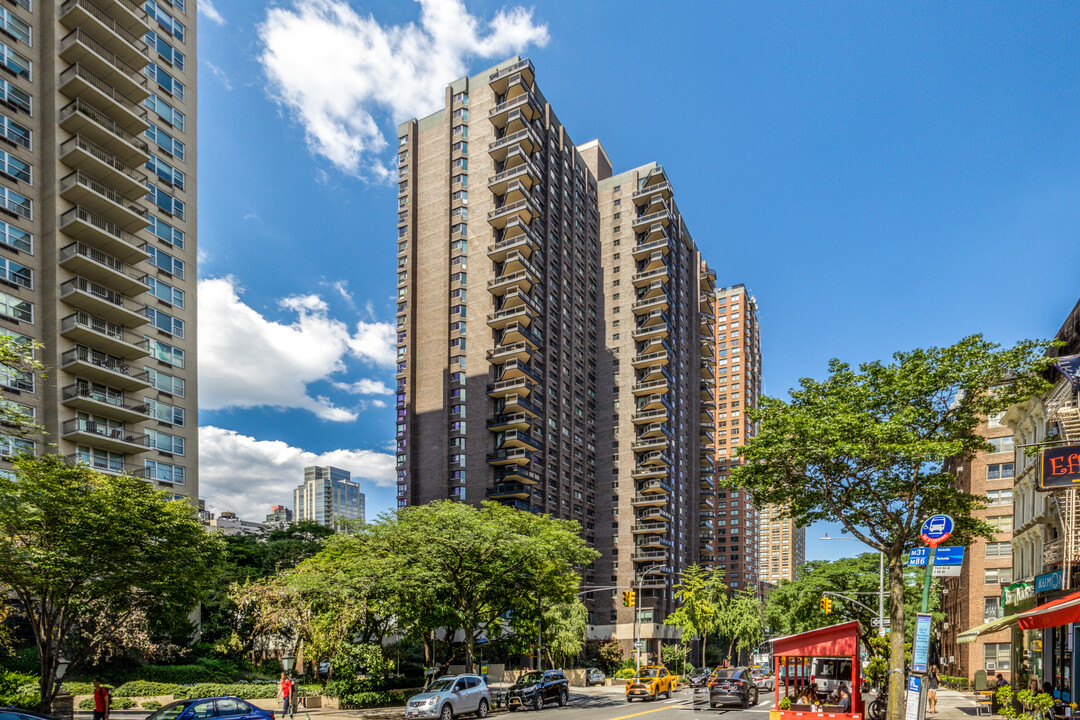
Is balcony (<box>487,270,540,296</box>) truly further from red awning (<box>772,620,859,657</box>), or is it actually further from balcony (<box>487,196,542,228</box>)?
red awning (<box>772,620,859,657</box>)

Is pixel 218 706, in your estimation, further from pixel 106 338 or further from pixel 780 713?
pixel 106 338

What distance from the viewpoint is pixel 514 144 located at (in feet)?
283

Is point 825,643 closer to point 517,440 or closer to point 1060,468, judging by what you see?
point 1060,468

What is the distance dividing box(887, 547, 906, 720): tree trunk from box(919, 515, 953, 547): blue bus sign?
287 inches

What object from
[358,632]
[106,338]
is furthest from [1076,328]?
[106,338]

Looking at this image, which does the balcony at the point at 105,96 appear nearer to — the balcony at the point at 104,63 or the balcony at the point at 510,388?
the balcony at the point at 104,63

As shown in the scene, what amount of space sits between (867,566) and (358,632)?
44732 mm

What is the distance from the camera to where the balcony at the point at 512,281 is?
84.7m

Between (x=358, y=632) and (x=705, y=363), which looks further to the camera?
(x=705, y=363)

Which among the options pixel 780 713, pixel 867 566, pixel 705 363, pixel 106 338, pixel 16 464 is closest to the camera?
pixel 780 713

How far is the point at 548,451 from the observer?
8838 cm

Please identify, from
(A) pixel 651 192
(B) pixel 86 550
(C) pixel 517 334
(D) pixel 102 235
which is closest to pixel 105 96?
(D) pixel 102 235

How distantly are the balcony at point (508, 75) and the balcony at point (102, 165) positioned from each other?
46.5 meters

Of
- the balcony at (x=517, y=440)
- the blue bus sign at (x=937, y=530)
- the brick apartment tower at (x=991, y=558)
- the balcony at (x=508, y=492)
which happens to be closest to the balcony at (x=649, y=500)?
the balcony at (x=508, y=492)
